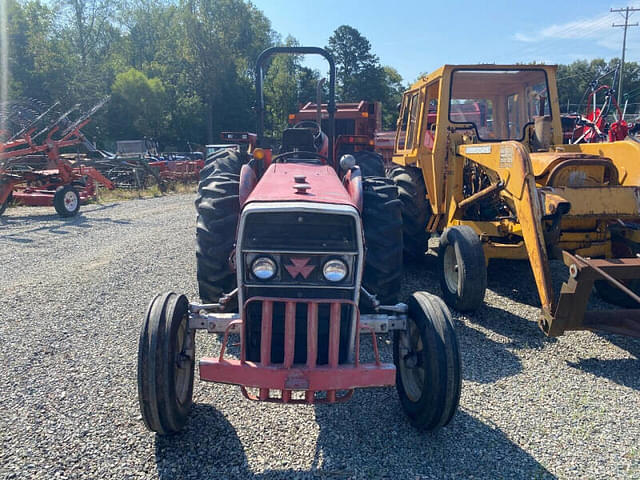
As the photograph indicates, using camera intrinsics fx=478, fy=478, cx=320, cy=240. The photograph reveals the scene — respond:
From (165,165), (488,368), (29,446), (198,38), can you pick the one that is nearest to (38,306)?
(29,446)

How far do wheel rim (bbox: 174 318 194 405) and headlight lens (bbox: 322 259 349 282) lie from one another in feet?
3.22

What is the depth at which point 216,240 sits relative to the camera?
3.85 m

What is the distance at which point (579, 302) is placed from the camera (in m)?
3.63

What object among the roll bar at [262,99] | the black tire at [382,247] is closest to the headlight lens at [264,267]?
the black tire at [382,247]

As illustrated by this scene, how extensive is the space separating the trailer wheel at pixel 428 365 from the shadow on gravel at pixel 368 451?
0.55 ft

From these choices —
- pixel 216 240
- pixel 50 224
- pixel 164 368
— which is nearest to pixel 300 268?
pixel 164 368

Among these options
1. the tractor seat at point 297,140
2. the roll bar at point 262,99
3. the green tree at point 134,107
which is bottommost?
the tractor seat at point 297,140

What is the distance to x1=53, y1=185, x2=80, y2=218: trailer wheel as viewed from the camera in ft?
37.0

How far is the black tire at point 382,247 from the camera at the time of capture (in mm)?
3822

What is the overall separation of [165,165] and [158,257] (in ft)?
44.3

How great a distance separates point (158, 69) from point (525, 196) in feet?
138

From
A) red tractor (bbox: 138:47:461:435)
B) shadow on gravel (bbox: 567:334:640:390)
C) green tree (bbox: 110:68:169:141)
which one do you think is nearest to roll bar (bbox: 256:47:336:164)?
red tractor (bbox: 138:47:461:435)

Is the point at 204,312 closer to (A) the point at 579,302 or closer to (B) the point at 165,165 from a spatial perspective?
(A) the point at 579,302

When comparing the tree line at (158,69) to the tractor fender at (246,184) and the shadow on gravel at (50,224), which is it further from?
the tractor fender at (246,184)
